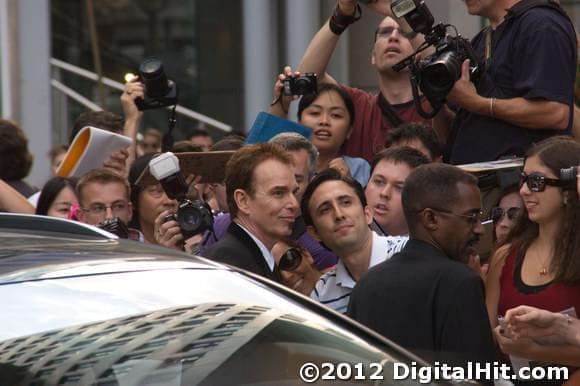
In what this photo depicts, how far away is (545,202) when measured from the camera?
16.7 feet

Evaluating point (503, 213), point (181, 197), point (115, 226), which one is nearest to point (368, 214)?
point (503, 213)

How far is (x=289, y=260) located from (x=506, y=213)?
0.97 m

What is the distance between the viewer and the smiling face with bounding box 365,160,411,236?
6.10 metres

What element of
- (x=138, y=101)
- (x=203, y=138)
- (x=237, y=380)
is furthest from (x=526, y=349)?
(x=203, y=138)

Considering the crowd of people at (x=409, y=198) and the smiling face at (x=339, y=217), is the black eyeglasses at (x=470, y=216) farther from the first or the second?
the smiling face at (x=339, y=217)

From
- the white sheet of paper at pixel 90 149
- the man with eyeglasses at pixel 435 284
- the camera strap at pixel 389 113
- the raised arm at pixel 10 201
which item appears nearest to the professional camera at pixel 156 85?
the white sheet of paper at pixel 90 149

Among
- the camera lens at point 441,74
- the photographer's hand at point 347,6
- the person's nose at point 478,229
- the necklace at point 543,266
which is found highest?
the photographer's hand at point 347,6

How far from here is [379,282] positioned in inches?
188

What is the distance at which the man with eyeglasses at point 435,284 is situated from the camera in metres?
4.59

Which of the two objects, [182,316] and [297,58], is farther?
[297,58]

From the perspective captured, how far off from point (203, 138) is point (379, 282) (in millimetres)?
6038

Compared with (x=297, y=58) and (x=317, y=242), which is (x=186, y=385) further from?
(x=297, y=58)

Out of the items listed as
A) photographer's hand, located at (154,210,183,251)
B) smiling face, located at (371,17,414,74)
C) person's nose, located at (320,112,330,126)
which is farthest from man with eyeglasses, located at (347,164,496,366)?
person's nose, located at (320,112,330,126)

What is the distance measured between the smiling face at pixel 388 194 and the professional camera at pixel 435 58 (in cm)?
33
